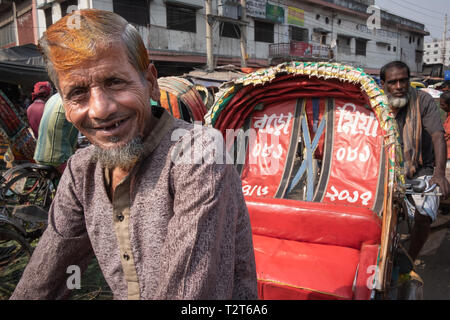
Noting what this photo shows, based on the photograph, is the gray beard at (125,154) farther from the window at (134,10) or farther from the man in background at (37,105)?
the window at (134,10)

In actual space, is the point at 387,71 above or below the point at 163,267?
above

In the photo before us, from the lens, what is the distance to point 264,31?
20.2m

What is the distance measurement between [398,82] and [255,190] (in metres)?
1.57

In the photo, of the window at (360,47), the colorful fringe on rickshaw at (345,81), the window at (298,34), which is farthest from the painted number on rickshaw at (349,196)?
the window at (360,47)

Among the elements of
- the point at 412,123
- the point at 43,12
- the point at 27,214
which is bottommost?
the point at 27,214

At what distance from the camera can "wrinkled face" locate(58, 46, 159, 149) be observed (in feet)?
2.83

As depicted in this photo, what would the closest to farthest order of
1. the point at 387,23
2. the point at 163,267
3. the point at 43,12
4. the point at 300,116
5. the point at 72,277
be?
the point at 163,267 → the point at 72,277 → the point at 300,116 → the point at 43,12 → the point at 387,23

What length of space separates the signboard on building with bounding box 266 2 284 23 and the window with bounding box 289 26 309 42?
1309 mm

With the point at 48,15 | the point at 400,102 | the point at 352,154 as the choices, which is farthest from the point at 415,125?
the point at 48,15

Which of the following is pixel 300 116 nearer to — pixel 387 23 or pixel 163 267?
pixel 163 267

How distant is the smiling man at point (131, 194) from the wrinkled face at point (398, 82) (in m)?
2.58

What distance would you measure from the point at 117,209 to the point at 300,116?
7.31ft
